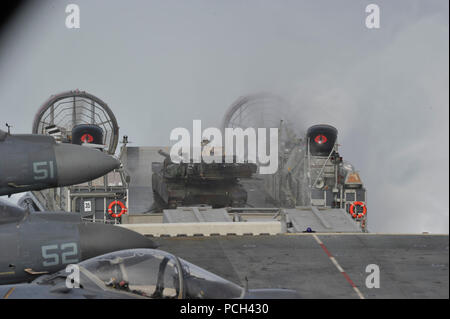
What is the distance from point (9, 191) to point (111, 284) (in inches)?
149

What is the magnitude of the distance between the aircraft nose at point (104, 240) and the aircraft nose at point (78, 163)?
111 centimetres

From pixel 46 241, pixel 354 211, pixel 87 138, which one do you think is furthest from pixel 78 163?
pixel 354 211

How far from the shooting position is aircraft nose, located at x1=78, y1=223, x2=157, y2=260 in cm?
1088

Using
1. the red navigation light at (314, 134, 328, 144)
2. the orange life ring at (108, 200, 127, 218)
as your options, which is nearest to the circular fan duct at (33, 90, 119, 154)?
the orange life ring at (108, 200, 127, 218)

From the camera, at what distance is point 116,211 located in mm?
25891

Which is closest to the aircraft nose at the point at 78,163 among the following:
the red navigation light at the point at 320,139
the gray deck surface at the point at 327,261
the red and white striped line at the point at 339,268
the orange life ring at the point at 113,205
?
the gray deck surface at the point at 327,261

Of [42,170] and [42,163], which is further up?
[42,163]

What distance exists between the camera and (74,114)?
30.1 metres

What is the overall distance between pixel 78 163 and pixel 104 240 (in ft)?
5.37

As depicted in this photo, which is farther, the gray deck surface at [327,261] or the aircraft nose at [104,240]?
the gray deck surface at [327,261]

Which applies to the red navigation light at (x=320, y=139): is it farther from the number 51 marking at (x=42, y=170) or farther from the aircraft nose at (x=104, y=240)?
the number 51 marking at (x=42, y=170)

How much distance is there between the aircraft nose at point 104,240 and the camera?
10883mm

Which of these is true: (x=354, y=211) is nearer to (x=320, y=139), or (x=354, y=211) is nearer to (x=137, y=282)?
(x=320, y=139)

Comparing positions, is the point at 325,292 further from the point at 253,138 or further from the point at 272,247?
the point at 253,138
